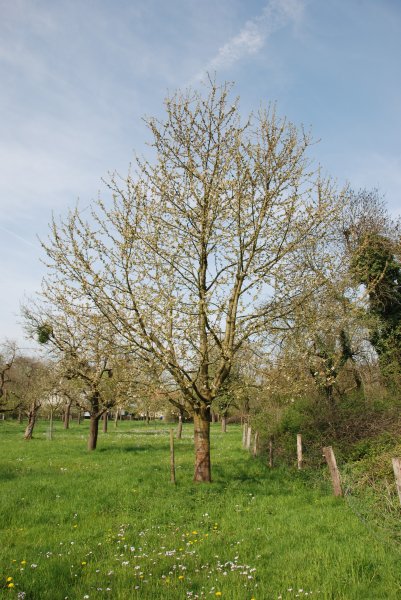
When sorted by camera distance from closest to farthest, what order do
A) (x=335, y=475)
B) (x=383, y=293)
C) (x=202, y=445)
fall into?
(x=335, y=475) < (x=202, y=445) < (x=383, y=293)

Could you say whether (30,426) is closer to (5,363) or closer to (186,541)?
(5,363)

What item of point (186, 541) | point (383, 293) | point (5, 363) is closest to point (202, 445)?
point (186, 541)

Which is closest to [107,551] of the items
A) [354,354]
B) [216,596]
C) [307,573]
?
[216,596]

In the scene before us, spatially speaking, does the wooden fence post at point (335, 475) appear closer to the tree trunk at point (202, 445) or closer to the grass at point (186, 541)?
the grass at point (186, 541)

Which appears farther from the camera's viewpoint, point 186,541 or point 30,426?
point 30,426

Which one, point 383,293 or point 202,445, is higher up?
point 383,293

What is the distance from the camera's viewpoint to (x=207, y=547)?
28.1ft

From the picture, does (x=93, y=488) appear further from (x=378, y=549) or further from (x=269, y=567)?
(x=378, y=549)

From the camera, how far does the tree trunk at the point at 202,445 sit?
51.4 feet

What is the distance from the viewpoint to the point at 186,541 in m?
9.08

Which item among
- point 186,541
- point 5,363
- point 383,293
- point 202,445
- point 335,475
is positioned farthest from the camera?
point 5,363

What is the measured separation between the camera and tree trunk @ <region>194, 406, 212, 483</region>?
15664 mm

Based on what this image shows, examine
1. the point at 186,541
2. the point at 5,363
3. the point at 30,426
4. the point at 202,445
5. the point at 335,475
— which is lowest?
the point at 186,541

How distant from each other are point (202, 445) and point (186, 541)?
22.1 ft
